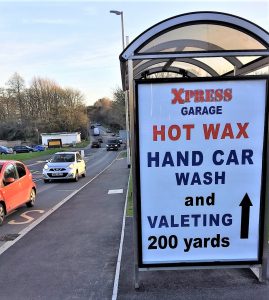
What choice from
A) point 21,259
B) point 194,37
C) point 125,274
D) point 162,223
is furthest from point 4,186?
point 194,37

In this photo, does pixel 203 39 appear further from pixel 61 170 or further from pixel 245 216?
pixel 61 170

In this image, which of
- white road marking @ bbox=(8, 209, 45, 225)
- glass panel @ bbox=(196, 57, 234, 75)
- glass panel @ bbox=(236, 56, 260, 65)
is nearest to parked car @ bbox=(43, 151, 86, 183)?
white road marking @ bbox=(8, 209, 45, 225)

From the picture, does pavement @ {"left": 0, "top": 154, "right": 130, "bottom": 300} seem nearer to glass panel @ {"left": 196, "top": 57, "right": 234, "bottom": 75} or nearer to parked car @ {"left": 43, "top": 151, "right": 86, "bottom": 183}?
glass panel @ {"left": 196, "top": 57, "right": 234, "bottom": 75}

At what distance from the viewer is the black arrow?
15.9 feet

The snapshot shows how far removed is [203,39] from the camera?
17.4 ft

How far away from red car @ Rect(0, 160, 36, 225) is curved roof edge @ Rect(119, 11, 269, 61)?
20.6 feet

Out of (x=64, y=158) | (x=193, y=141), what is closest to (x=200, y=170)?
(x=193, y=141)

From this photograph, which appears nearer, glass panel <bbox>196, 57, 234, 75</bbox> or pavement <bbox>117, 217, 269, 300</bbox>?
pavement <bbox>117, 217, 269, 300</bbox>

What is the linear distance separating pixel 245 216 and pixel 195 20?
273 cm

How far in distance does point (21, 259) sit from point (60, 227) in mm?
2335

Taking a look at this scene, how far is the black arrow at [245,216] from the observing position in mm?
4840

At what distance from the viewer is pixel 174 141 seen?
471 cm

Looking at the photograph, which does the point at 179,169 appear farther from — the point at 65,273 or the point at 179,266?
the point at 65,273

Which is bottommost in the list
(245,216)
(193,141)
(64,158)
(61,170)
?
(61,170)
